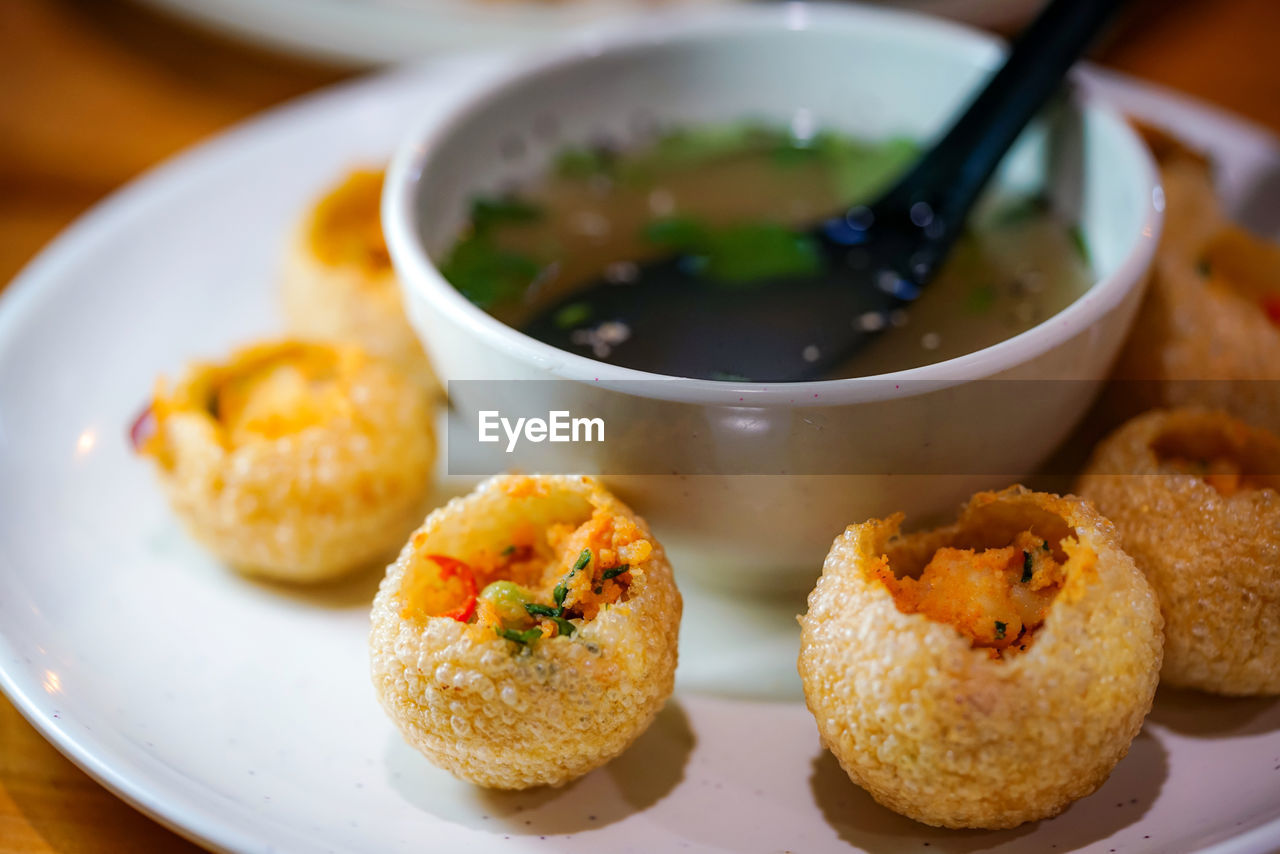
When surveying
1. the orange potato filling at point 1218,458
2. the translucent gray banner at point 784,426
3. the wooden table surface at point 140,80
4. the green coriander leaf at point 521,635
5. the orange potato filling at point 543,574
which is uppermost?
the translucent gray banner at point 784,426

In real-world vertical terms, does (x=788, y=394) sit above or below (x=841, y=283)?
above

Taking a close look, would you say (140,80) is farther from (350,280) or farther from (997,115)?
(997,115)

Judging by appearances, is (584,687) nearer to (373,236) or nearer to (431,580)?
(431,580)

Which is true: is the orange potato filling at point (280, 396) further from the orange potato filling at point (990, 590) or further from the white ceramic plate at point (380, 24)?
the white ceramic plate at point (380, 24)

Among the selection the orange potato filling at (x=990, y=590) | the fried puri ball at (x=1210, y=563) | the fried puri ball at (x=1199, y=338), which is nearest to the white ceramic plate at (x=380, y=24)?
the fried puri ball at (x=1199, y=338)

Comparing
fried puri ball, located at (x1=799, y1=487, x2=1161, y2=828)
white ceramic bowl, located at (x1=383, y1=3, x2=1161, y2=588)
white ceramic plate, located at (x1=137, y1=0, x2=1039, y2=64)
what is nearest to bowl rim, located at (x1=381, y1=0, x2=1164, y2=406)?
white ceramic bowl, located at (x1=383, y1=3, x2=1161, y2=588)

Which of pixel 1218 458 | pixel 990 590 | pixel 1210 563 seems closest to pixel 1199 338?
pixel 1218 458
